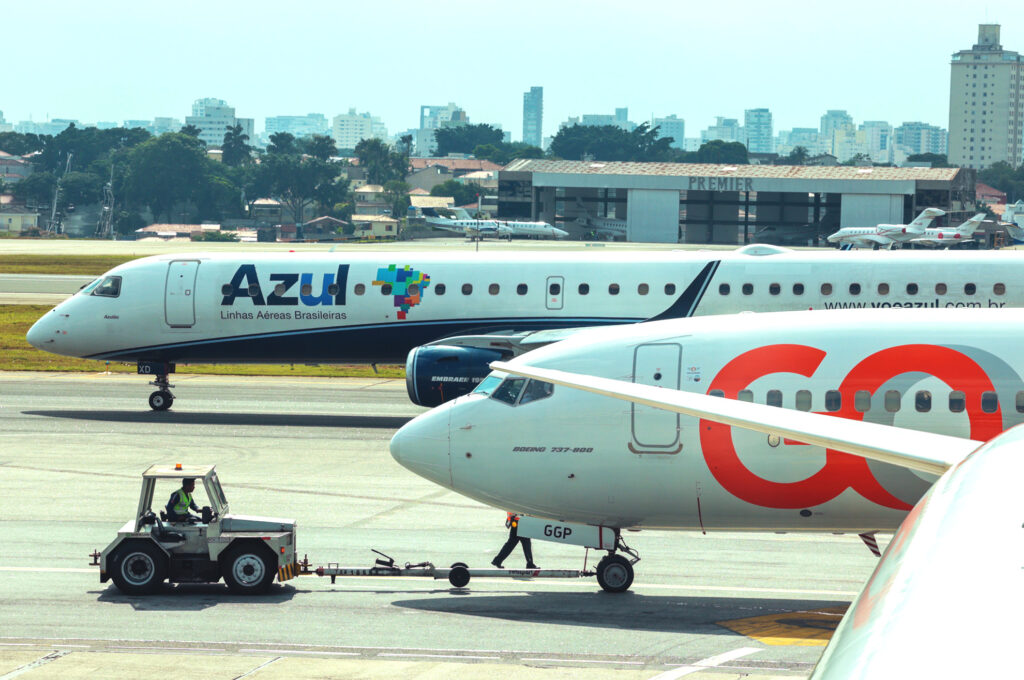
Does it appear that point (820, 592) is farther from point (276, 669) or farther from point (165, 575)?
point (165, 575)

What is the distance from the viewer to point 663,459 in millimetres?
17328

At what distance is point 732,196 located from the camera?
17550 centimetres

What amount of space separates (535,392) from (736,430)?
3000mm

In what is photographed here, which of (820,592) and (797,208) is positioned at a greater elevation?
(797,208)

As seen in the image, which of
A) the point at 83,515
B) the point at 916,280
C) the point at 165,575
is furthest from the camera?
the point at 916,280

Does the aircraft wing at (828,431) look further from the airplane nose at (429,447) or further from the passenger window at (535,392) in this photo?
the airplane nose at (429,447)

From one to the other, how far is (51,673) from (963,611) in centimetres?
1283

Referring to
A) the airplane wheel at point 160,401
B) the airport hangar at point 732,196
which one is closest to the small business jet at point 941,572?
the airplane wheel at point 160,401

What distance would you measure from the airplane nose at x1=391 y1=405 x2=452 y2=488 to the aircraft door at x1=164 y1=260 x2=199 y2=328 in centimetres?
1873

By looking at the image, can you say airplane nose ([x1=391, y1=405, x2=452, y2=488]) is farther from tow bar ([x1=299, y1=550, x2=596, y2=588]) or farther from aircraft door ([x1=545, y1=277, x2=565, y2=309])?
aircraft door ([x1=545, y1=277, x2=565, y2=309])

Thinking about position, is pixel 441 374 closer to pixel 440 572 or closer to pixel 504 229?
pixel 440 572

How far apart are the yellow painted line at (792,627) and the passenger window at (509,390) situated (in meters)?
4.39

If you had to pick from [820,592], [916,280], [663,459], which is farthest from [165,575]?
[916,280]

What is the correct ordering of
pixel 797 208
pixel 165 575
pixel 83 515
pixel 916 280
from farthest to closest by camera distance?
pixel 797 208, pixel 916 280, pixel 83 515, pixel 165 575
